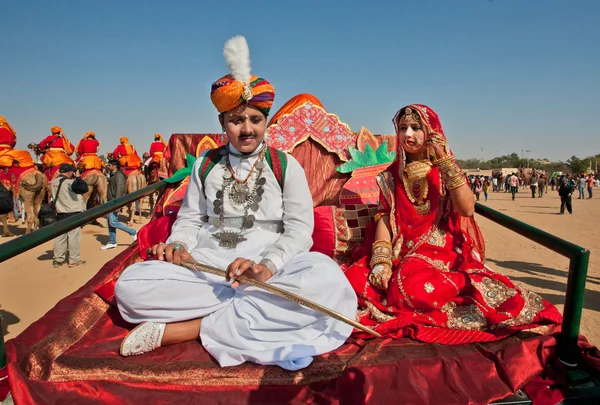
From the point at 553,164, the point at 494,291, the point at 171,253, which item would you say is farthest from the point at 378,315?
the point at 553,164

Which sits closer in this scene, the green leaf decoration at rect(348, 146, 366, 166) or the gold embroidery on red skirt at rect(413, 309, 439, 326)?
the gold embroidery on red skirt at rect(413, 309, 439, 326)

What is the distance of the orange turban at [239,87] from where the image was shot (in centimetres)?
235

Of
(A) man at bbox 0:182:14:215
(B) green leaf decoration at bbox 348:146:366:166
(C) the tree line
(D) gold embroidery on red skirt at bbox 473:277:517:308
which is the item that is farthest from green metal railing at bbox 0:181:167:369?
(C) the tree line

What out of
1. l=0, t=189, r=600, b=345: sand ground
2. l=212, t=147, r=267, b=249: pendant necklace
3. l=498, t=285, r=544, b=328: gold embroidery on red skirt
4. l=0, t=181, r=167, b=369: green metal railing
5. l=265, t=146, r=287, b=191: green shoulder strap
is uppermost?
l=265, t=146, r=287, b=191: green shoulder strap

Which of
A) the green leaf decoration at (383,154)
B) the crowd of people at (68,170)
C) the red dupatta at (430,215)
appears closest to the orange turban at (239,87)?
the red dupatta at (430,215)

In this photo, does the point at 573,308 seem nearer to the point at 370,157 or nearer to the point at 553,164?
the point at 370,157

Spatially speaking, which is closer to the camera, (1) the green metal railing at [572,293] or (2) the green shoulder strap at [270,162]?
(1) the green metal railing at [572,293]

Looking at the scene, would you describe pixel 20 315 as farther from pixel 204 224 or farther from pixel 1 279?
pixel 204 224

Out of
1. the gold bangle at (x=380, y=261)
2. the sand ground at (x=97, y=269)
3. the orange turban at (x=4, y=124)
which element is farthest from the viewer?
the orange turban at (x=4, y=124)

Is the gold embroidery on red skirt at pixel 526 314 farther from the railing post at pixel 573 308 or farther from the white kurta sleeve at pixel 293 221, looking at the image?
the white kurta sleeve at pixel 293 221

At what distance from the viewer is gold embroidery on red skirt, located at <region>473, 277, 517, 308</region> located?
89.4 inches

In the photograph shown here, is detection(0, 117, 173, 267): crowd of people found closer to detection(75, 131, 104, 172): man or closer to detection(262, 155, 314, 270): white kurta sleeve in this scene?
detection(75, 131, 104, 172): man

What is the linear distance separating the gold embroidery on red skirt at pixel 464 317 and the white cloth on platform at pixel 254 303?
602mm

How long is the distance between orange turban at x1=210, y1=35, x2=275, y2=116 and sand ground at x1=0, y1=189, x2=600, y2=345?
3.73 meters
